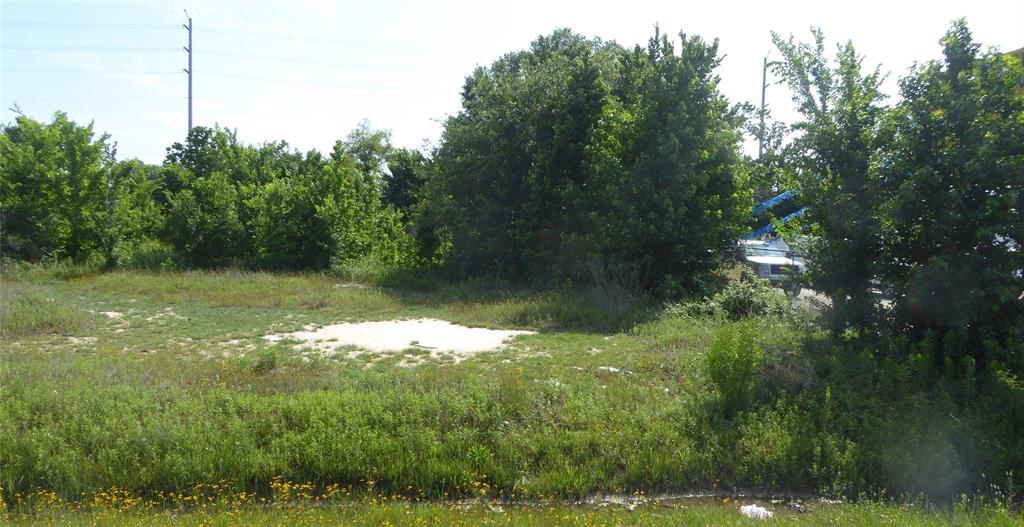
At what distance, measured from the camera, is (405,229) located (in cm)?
2625

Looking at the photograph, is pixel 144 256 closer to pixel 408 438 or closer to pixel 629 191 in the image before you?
pixel 629 191

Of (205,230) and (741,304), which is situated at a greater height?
(205,230)

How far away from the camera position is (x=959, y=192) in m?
8.79

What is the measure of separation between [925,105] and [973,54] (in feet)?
3.32

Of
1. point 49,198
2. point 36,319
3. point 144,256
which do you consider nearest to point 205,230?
point 144,256

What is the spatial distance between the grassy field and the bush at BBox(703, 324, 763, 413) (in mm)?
61

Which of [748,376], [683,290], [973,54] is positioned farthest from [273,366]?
[973,54]

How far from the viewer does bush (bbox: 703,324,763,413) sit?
812 cm

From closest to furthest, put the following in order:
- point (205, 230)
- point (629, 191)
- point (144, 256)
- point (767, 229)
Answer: point (629, 191), point (767, 229), point (144, 256), point (205, 230)

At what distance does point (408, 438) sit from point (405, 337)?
5027 mm

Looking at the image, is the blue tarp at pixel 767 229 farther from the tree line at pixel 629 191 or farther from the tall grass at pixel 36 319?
the tall grass at pixel 36 319

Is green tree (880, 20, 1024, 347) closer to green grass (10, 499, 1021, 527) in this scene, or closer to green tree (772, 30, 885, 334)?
green tree (772, 30, 885, 334)

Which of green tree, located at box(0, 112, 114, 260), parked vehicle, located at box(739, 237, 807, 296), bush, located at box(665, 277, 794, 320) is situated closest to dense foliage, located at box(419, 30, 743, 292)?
parked vehicle, located at box(739, 237, 807, 296)

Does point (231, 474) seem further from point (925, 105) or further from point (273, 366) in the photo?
point (925, 105)
